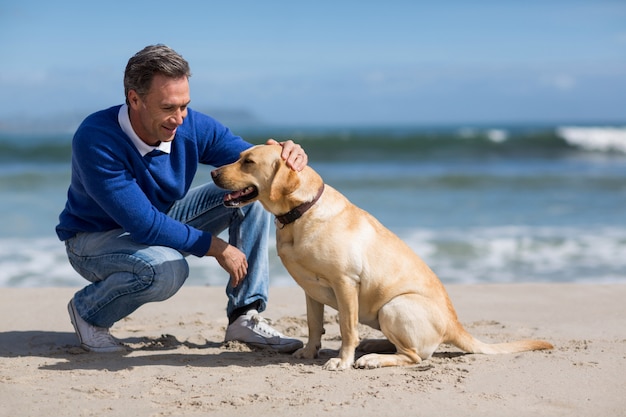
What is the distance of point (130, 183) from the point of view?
372 centimetres

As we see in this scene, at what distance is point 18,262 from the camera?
23.8ft

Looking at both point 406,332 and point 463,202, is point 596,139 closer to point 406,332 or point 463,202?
point 463,202

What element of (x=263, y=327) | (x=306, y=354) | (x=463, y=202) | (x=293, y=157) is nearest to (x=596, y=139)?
(x=463, y=202)

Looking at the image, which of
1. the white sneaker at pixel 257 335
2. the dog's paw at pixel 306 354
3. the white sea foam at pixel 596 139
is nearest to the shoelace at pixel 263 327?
the white sneaker at pixel 257 335

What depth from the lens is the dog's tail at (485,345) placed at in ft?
12.5

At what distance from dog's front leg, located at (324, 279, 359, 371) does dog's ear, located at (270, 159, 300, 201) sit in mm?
523

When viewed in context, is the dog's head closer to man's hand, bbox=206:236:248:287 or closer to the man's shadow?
man's hand, bbox=206:236:248:287

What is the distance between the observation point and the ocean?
7.00m

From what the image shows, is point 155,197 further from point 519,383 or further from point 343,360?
point 519,383

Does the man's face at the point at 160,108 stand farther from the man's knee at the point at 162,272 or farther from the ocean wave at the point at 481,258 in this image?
the ocean wave at the point at 481,258

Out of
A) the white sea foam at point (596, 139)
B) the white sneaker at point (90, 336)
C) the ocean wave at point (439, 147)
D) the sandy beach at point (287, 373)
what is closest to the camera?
the sandy beach at point (287, 373)

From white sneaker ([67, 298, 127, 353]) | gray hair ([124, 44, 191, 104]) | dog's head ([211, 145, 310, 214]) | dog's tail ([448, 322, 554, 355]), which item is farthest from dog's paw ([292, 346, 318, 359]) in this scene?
gray hair ([124, 44, 191, 104])

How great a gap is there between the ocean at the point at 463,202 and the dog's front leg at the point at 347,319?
108 inches

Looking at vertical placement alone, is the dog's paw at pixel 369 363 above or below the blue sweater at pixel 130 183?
below
